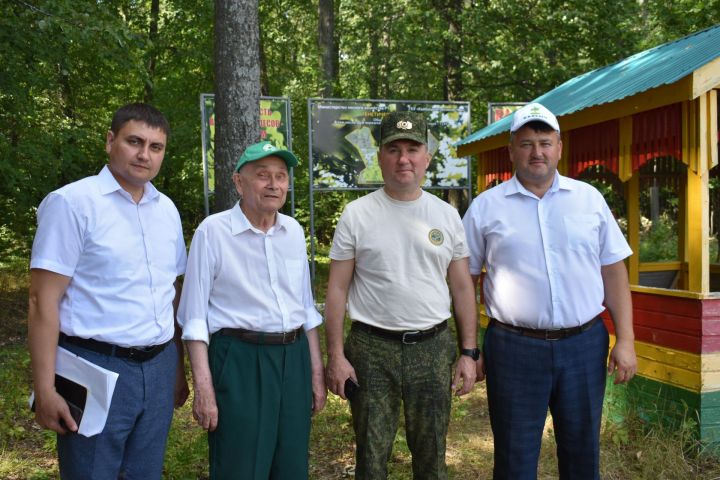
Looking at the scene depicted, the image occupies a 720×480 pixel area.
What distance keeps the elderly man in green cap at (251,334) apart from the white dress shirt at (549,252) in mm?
1043

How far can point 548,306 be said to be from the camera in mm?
3100

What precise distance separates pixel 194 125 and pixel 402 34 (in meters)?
7.24

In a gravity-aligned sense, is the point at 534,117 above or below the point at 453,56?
below

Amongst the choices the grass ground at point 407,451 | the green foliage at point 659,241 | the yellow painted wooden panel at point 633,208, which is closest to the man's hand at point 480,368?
the grass ground at point 407,451

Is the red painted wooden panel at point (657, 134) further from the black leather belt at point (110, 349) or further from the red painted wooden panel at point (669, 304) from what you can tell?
the black leather belt at point (110, 349)

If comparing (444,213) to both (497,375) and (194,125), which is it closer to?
(497,375)

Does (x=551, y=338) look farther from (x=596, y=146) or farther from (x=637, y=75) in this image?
(x=637, y=75)

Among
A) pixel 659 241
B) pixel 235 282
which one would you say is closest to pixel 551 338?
pixel 235 282

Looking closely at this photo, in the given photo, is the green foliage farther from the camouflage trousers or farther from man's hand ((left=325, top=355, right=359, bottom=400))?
man's hand ((left=325, top=355, right=359, bottom=400))

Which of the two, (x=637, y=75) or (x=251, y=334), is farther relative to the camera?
(x=637, y=75)

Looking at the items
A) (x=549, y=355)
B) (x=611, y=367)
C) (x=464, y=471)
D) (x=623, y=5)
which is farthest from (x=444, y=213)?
(x=623, y=5)

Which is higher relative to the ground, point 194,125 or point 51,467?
point 194,125

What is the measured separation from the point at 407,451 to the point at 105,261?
326 centimetres

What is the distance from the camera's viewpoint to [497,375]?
3.20m
